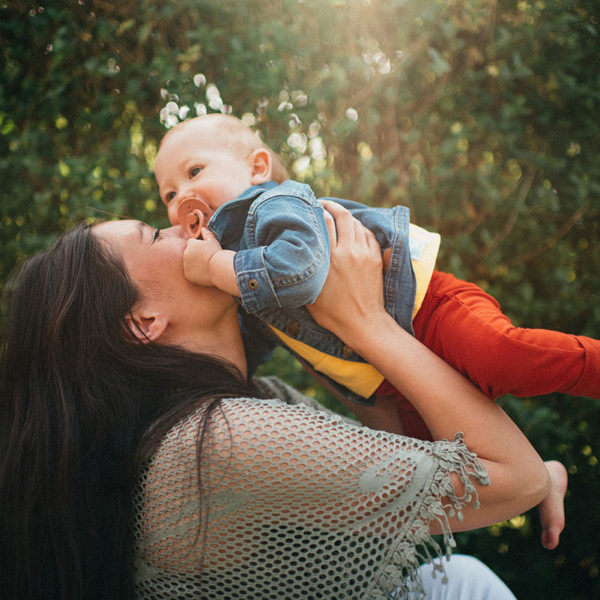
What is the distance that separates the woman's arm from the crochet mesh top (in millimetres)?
87

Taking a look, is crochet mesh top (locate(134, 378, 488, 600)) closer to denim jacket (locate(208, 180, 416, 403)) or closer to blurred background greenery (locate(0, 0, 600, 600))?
denim jacket (locate(208, 180, 416, 403))

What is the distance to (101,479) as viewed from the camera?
158 centimetres

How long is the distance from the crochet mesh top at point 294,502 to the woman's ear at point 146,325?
1.11 ft

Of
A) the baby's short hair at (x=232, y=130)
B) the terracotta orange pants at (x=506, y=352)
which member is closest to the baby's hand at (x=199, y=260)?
the baby's short hair at (x=232, y=130)

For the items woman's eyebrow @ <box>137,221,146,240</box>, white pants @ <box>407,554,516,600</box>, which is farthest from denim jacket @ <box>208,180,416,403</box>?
white pants @ <box>407,554,516,600</box>

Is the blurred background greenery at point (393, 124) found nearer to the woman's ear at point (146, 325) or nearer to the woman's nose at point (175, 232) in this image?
the woman's nose at point (175, 232)

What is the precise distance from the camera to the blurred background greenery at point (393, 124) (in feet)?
8.30

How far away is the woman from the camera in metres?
1.41

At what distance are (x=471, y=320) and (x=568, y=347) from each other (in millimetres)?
263

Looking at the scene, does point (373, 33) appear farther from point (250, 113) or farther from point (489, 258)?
point (489, 258)

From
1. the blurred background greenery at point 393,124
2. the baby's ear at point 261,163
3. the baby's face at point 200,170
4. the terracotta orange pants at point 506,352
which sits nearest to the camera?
the terracotta orange pants at point 506,352

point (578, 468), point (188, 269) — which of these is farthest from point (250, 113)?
point (578, 468)

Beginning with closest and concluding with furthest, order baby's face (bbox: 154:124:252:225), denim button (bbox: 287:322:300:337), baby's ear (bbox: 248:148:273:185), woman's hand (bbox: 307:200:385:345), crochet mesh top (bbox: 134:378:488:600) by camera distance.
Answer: crochet mesh top (bbox: 134:378:488:600)
woman's hand (bbox: 307:200:385:345)
denim button (bbox: 287:322:300:337)
baby's face (bbox: 154:124:252:225)
baby's ear (bbox: 248:148:273:185)

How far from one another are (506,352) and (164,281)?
3.36ft
